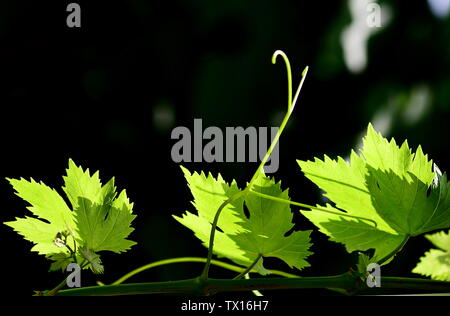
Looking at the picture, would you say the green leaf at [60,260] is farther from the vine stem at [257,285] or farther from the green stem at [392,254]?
the green stem at [392,254]

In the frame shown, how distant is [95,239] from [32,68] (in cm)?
110

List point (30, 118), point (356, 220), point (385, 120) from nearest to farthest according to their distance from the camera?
point (356, 220), point (385, 120), point (30, 118)

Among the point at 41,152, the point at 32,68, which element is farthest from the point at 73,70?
the point at 41,152

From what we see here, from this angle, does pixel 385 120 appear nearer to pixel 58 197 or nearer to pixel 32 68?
pixel 32 68

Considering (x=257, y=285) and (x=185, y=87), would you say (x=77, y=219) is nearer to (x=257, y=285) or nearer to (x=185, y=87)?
(x=257, y=285)

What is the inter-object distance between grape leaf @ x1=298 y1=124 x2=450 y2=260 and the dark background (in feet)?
2.72

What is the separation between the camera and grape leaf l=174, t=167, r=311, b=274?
286 millimetres

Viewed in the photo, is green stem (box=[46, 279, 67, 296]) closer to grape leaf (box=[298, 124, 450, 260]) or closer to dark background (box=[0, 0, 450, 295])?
grape leaf (box=[298, 124, 450, 260])

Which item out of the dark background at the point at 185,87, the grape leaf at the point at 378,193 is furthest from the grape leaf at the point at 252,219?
the dark background at the point at 185,87

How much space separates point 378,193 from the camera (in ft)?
0.92

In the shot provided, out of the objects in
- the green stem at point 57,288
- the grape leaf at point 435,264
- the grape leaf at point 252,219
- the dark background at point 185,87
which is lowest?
the green stem at point 57,288

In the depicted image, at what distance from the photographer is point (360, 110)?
124cm

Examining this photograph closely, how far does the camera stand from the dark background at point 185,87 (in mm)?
1167

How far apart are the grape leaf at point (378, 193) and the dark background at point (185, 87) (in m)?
0.83
